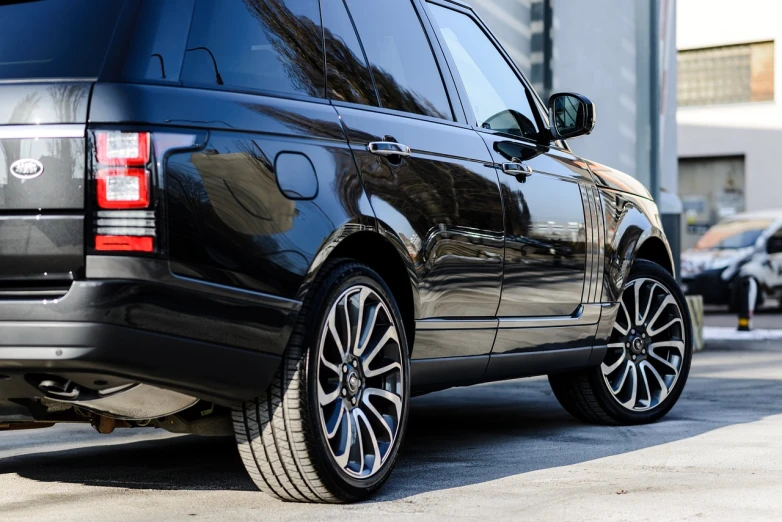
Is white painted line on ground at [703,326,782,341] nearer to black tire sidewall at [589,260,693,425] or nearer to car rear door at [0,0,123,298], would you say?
black tire sidewall at [589,260,693,425]

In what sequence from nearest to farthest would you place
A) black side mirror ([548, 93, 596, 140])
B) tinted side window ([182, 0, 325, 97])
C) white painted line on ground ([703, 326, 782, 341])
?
tinted side window ([182, 0, 325, 97])
black side mirror ([548, 93, 596, 140])
white painted line on ground ([703, 326, 782, 341])

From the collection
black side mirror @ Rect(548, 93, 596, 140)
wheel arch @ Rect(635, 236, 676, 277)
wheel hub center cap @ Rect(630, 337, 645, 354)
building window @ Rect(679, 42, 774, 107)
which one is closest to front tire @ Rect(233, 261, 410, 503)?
black side mirror @ Rect(548, 93, 596, 140)

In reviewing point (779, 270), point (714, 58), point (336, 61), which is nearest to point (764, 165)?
point (714, 58)

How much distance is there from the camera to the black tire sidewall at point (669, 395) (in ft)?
20.1

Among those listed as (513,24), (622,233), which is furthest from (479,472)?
(513,24)

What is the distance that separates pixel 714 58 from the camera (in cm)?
3641

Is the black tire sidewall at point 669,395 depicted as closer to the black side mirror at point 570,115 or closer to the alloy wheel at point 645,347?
the alloy wheel at point 645,347

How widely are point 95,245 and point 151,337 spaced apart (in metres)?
0.29

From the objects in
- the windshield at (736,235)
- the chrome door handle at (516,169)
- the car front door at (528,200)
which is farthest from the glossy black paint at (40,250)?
the windshield at (736,235)

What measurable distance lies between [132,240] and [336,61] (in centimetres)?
129

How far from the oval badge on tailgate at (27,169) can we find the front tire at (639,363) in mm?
3349

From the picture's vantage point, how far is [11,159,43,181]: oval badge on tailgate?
11.3ft

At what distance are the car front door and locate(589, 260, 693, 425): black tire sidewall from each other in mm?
401

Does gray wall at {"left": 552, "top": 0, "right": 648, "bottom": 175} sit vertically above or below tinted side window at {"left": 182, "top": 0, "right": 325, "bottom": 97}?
above
